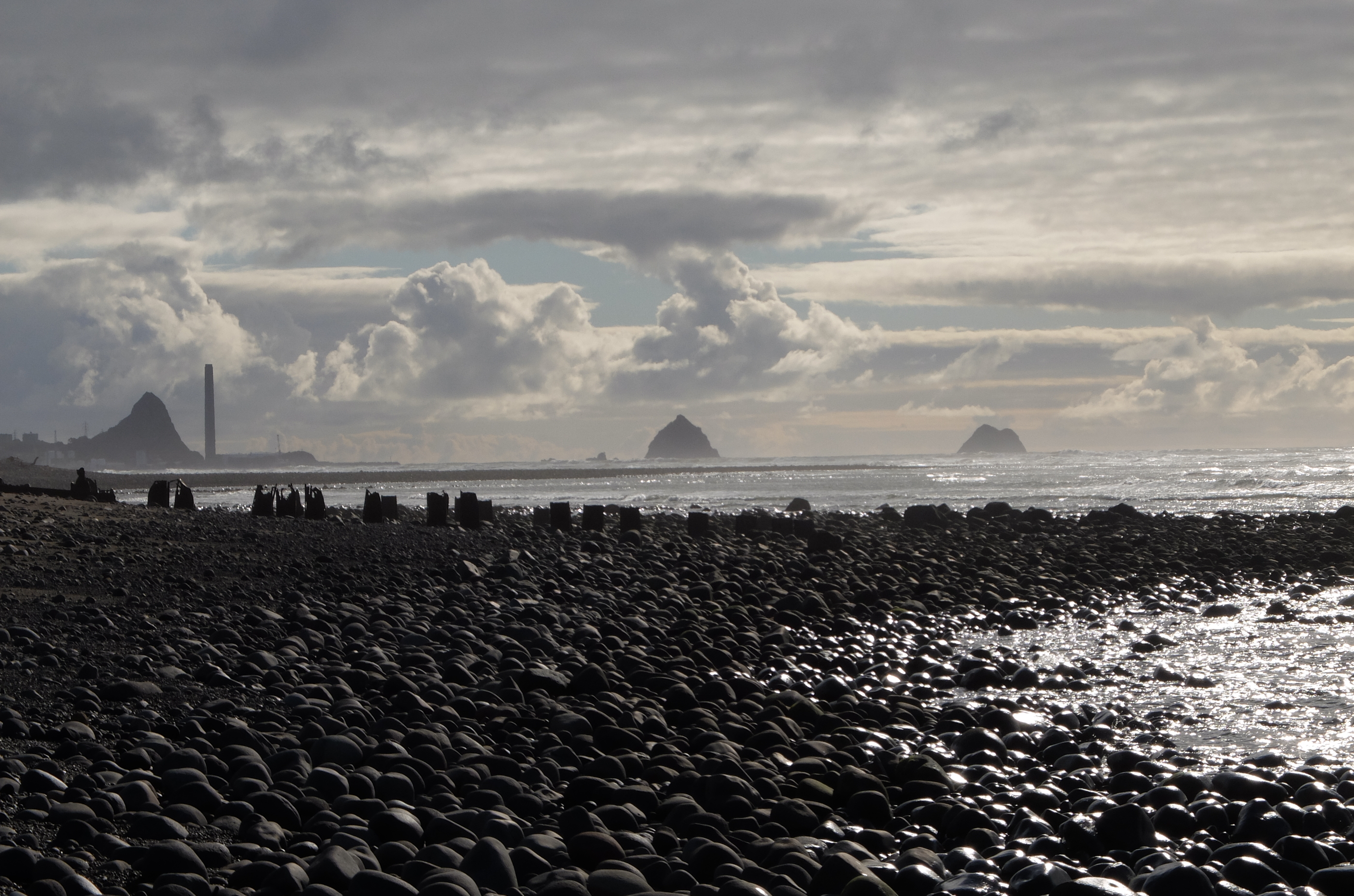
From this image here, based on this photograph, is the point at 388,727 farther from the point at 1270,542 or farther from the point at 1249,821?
the point at 1270,542

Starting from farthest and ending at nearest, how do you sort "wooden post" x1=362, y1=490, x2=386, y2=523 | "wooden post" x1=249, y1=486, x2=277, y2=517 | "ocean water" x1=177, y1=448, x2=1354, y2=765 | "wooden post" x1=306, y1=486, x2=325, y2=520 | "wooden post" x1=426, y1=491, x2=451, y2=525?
"wooden post" x1=362, y1=490, x2=386, y2=523, "wooden post" x1=426, y1=491, x2=451, y2=525, "wooden post" x1=306, y1=486, x2=325, y2=520, "wooden post" x1=249, y1=486, x2=277, y2=517, "ocean water" x1=177, y1=448, x2=1354, y2=765

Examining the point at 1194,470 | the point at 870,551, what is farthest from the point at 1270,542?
the point at 1194,470

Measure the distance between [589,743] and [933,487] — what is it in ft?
172

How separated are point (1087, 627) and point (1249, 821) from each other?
729 centimetres

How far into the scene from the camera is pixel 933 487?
5647cm

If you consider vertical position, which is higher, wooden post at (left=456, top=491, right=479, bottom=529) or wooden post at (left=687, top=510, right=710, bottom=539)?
wooden post at (left=456, top=491, right=479, bottom=529)

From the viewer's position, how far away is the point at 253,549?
1402cm

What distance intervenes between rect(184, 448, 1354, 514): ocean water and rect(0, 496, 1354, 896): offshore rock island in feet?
79.7

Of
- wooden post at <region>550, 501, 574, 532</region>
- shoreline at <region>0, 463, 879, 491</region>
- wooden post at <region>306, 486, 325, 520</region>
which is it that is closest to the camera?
wooden post at <region>306, 486, 325, 520</region>

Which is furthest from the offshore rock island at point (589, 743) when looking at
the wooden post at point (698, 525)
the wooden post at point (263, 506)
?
the wooden post at point (698, 525)

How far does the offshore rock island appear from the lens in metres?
4.42

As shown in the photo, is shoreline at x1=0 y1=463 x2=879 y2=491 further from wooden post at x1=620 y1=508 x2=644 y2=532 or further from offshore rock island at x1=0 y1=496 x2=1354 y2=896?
offshore rock island at x1=0 y1=496 x2=1354 y2=896

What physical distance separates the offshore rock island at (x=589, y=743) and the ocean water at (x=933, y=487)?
24294 millimetres

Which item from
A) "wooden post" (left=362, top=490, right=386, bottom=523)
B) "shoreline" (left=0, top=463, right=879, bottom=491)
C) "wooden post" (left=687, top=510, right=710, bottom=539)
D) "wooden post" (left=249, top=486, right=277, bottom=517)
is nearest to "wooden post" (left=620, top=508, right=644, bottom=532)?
"wooden post" (left=687, top=510, right=710, bottom=539)
